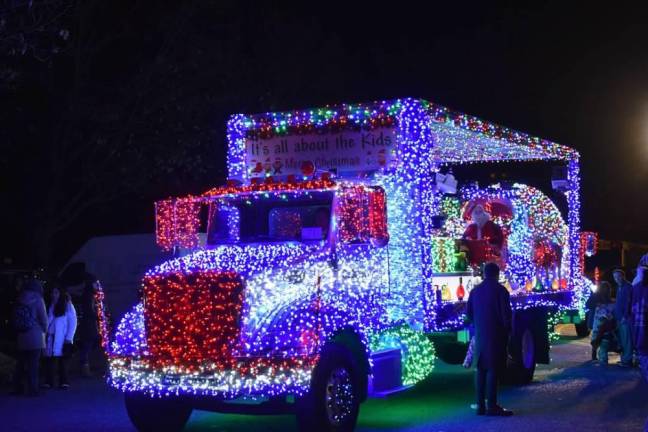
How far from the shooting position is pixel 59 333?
50.3 feet

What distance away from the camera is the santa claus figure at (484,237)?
616 inches

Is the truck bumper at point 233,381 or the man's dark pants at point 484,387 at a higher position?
the truck bumper at point 233,381

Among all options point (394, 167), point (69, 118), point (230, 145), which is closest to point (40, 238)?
point (69, 118)

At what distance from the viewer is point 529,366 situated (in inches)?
591

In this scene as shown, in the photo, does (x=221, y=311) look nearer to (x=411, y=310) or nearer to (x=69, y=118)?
(x=411, y=310)

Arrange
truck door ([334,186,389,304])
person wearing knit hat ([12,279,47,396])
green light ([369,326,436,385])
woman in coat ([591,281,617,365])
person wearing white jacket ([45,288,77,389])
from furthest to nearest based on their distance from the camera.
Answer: woman in coat ([591,281,617,365]), person wearing white jacket ([45,288,77,389]), person wearing knit hat ([12,279,47,396]), green light ([369,326,436,385]), truck door ([334,186,389,304])

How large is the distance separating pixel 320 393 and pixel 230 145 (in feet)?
13.9

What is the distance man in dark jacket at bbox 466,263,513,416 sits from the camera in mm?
11555

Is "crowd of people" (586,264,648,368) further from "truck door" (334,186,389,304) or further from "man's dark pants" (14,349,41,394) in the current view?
"man's dark pants" (14,349,41,394)

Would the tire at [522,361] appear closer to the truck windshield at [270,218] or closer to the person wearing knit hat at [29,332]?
the truck windshield at [270,218]

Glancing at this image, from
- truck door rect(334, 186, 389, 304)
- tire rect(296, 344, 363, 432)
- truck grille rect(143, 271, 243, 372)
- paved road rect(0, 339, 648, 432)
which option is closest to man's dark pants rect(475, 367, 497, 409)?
paved road rect(0, 339, 648, 432)

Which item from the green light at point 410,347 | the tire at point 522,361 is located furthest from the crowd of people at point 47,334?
the tire at point 522,361

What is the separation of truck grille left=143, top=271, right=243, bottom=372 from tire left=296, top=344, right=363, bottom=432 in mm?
866

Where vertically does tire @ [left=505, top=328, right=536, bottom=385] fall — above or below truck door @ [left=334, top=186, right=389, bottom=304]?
below
